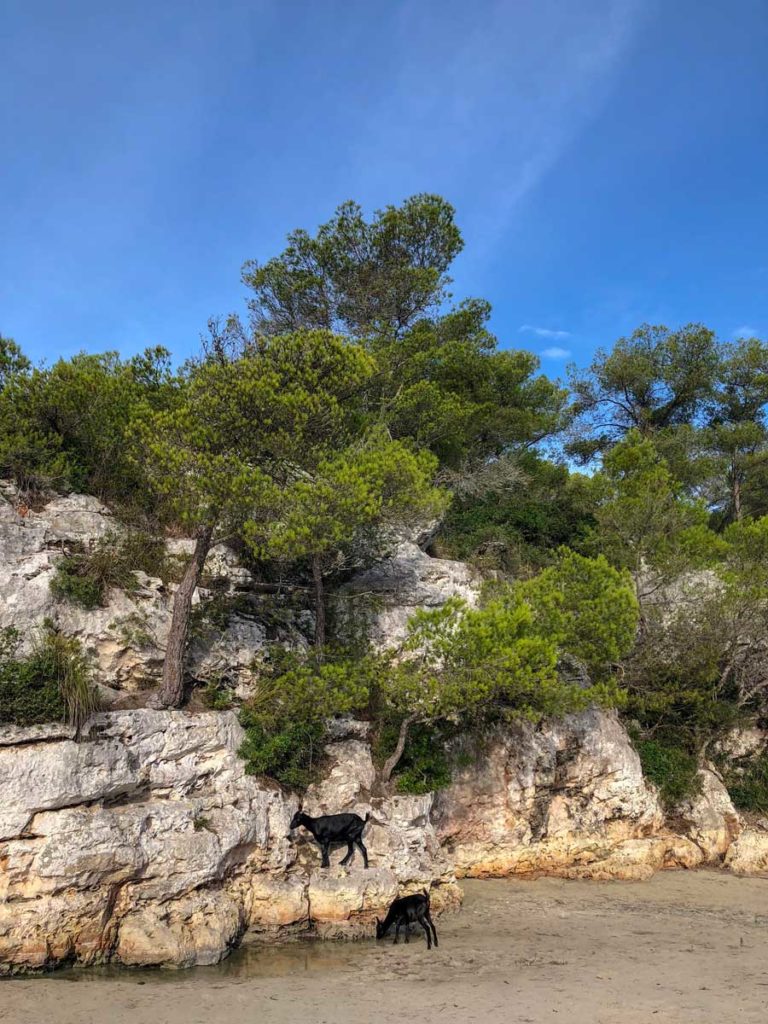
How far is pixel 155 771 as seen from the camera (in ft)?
43.4

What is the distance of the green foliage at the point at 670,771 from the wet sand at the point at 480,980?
499cm

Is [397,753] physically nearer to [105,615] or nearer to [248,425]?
[105,615]

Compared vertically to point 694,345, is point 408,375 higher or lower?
lower

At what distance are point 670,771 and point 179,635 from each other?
15.1m

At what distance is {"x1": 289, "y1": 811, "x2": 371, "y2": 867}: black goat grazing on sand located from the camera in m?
13.4

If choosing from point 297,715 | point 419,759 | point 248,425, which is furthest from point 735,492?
point 297,715

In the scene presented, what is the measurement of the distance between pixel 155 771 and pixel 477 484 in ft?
55.1

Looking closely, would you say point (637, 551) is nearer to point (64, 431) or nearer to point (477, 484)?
point (477, 484)

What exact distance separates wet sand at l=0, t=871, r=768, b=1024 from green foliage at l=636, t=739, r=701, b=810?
4989mm

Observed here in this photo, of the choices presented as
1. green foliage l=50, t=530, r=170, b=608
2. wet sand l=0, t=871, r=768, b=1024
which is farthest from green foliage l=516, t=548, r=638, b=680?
green foliage l=50, t=530, r=170, b=608

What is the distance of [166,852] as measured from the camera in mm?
12000

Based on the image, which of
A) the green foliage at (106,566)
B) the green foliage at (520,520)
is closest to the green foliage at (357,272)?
the green foliage at (520,520)

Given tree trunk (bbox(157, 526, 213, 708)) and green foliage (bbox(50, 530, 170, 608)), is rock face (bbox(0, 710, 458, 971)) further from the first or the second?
green foliage (bbox(50, 530, 170, 608))

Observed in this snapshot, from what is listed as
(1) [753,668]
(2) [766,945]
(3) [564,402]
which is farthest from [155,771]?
(3) [564,402]
